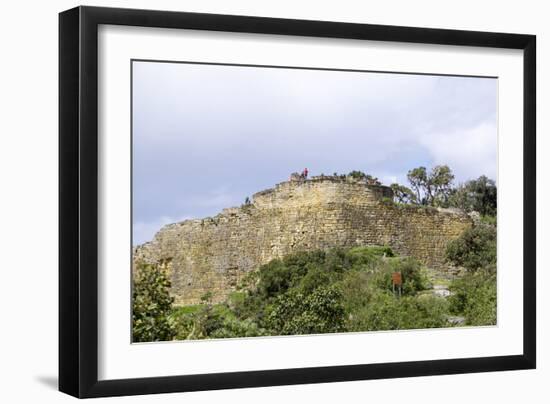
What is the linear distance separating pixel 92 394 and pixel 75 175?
161cm

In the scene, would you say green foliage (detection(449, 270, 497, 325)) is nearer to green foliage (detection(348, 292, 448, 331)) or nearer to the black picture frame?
green foliage (detection(348, 292, 448, 331))

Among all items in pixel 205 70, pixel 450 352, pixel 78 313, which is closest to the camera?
pixel 78 313

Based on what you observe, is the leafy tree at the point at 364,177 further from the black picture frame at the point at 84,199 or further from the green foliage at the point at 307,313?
the black picture frame at the point at 84,199

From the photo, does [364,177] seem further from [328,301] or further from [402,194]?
[328,301]

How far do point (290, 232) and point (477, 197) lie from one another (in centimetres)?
176

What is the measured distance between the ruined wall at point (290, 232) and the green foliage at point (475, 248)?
79 millimetres

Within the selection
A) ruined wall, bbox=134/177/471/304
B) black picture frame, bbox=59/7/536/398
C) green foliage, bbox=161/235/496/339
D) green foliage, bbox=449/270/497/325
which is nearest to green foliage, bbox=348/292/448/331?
green foliage, bbox=161/235/496/339

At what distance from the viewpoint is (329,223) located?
7.86 metres

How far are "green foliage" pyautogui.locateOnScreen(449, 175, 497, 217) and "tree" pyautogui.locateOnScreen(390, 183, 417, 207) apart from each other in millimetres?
373

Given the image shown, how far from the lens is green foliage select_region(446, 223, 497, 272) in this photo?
8273 millimetres

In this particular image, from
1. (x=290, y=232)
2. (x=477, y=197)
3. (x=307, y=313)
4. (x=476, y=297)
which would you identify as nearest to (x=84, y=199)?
(x=290, y=232)

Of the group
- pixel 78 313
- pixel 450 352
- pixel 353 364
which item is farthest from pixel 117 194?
pixel 450 352

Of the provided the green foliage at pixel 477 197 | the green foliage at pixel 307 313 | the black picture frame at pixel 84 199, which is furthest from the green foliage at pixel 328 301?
the black picture frame at pixel 84 199

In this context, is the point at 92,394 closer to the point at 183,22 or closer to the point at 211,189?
the point at 211,189
